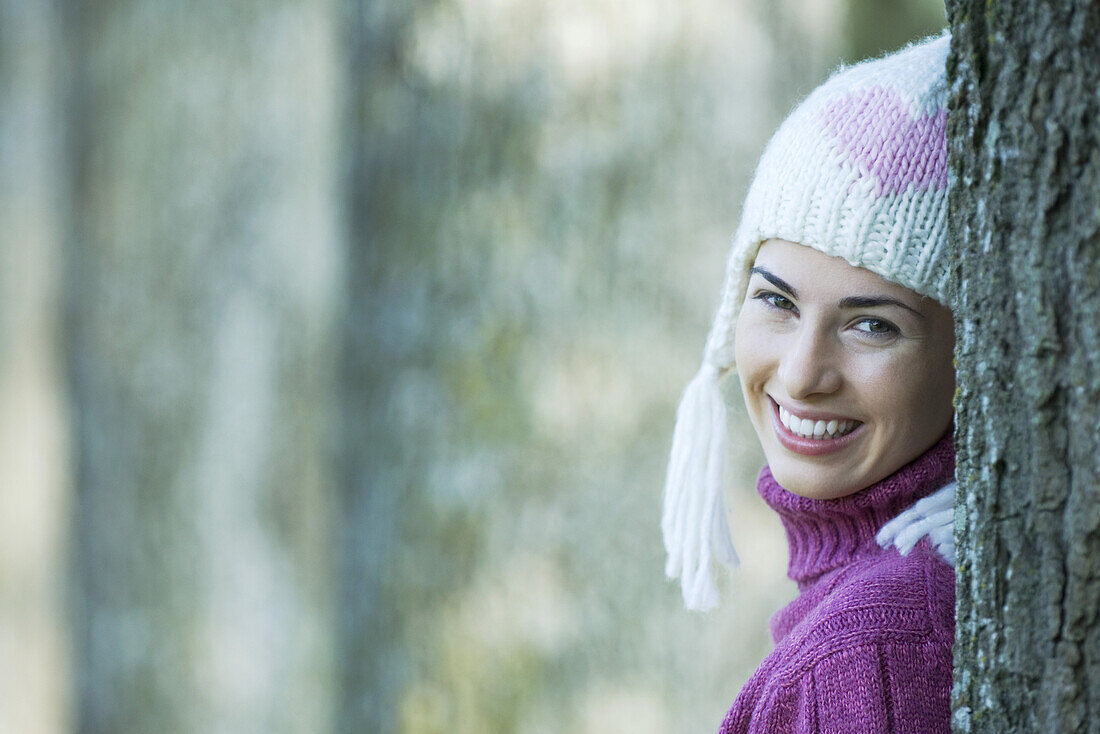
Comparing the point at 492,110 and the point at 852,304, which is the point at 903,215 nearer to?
the point at 852,304

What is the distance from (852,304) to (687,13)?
6.89 feet

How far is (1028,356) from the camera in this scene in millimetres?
1208

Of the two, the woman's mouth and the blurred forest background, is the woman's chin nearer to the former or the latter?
the woman's mouth

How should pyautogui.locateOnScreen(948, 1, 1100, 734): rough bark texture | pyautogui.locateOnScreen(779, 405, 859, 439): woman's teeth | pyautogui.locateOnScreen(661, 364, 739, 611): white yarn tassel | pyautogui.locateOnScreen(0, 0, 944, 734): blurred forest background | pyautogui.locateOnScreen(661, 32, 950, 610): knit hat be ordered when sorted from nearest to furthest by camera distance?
pyautogui.locateOnScreen(948, 1, 1100, 734): rough bark texture → pyautogui.locateOnScreen(661, 32, 950, 610): knit hat → pyautogui.locateOnScreen(779, 405, 859, 439): woman's teeth → pyautogui.locateOnScreen(661, 364, 739, 611): white yarn tassel → pyautogui.locateOnScreen(0, 0, 944, 734): blurred forest background

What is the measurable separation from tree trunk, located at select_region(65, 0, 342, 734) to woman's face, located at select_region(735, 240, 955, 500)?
7.72 ft

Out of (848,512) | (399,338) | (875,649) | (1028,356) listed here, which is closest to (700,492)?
(848,512)

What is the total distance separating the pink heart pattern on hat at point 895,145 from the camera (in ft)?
4.94

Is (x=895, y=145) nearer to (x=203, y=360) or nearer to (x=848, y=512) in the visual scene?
(x=848, y=512)

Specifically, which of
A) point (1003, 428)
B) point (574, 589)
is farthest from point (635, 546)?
point (1003, 428)

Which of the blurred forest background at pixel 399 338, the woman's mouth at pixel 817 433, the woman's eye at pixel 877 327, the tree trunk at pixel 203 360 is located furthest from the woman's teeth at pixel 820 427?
the tree trunk at pixel 203 360

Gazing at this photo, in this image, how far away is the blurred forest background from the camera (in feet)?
11.3

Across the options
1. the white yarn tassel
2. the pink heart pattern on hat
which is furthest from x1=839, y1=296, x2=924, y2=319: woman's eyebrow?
the white yarn tassel

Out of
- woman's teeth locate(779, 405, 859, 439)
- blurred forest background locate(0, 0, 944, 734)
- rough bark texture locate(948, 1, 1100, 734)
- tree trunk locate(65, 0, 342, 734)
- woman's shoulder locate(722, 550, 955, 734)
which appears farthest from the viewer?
tree trunk locate(65, 0, 342, 734)

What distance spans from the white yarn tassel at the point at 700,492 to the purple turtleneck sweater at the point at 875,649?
297 mm
